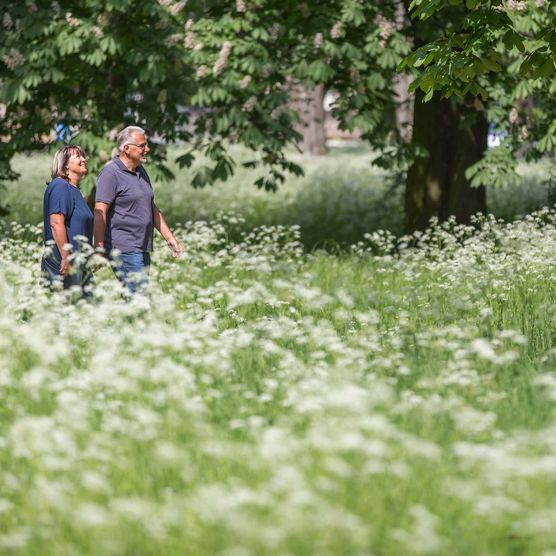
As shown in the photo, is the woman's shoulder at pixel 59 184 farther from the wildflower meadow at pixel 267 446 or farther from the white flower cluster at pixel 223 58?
the white flower cluster at pixel 223 58

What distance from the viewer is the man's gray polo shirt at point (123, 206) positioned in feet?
27.8

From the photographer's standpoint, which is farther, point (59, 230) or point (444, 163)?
point (444, 163)

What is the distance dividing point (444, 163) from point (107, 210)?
25.1 ft

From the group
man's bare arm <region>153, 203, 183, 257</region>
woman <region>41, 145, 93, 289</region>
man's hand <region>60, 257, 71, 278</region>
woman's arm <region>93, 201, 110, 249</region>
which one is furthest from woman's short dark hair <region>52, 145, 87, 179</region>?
man's bare arm <region>153, 203, 183, 257</region>

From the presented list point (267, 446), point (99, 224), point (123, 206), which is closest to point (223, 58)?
point (123, 206)

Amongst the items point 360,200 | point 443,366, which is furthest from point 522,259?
point 360,200

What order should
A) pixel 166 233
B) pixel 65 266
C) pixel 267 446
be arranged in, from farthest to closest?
pixel 166 233 < pixel 65 266 < pixel 267 446

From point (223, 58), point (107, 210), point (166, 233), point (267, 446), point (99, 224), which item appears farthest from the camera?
point (223, 58)

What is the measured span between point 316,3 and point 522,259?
5.39 meters

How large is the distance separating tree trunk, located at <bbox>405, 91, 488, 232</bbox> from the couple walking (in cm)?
708

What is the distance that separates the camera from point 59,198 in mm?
8328

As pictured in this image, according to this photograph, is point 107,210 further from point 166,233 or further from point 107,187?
point 166,233

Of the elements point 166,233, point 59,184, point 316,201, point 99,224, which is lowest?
point 316,201

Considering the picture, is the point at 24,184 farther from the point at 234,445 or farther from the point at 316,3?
the point at 234,445
